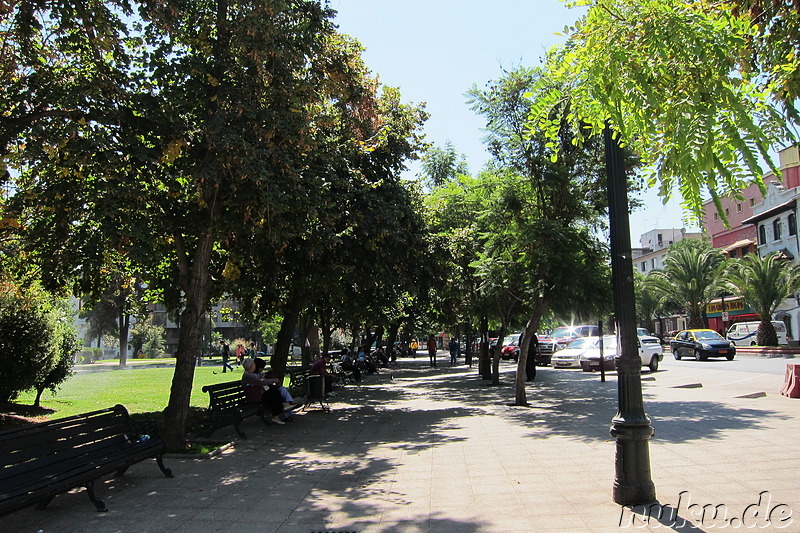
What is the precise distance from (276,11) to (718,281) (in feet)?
151

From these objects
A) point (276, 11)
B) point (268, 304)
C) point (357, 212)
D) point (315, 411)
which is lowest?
point (315, 411)

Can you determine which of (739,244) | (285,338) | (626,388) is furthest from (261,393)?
(739,244)

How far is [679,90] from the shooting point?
120 inches

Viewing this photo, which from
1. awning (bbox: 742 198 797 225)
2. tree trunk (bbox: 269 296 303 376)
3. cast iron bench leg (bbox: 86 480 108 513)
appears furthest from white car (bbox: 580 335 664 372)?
awning (bbox: 742 198 797 225)

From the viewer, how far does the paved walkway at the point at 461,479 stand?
5172mm

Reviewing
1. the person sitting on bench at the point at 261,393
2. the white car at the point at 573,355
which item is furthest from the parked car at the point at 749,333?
the person sitting on bench at the point at 261,393

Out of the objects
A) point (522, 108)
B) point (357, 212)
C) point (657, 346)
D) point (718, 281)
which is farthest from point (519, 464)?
point (718, 281)

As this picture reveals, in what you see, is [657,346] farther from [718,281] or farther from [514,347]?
[718,281]

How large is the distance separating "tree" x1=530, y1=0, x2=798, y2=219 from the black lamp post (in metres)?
2.06

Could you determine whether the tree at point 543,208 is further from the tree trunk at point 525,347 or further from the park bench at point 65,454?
the park bench at point 65,454

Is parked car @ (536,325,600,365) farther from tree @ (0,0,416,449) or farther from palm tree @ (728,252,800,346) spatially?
tree @ (0,0,416,449)

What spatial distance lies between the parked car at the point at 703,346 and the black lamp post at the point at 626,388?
1158 inches

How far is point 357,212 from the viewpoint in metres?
12.4

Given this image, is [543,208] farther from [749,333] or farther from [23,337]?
[749,333]
